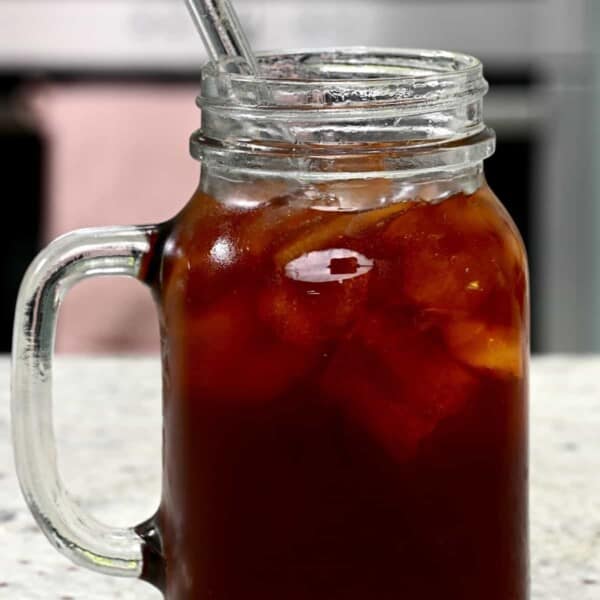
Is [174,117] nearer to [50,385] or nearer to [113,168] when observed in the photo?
[113,168]

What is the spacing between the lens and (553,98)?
1809 millimetres

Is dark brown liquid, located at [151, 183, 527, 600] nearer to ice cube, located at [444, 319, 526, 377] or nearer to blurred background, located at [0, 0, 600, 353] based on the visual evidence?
ice cube, located at [444, 319, 526, 377]

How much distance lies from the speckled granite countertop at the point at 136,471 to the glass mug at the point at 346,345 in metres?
0.13

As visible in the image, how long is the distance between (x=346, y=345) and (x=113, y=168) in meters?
1.31

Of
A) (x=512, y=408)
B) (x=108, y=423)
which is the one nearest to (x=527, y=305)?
(x=512, y=408)

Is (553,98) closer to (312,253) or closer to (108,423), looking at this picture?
(108,423)

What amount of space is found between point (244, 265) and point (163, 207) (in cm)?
127

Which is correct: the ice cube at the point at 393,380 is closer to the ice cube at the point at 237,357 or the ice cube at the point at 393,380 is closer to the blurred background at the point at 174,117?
the ice cube at the point at 237,357

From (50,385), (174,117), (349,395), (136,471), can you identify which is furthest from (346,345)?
(174,117)

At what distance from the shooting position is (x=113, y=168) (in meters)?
Result: 1.81

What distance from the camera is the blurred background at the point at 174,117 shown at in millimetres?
1787

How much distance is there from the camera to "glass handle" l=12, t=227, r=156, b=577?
595 mm

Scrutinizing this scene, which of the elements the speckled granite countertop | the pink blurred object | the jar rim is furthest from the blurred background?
the jar rim

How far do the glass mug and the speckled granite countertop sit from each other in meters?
0.13
